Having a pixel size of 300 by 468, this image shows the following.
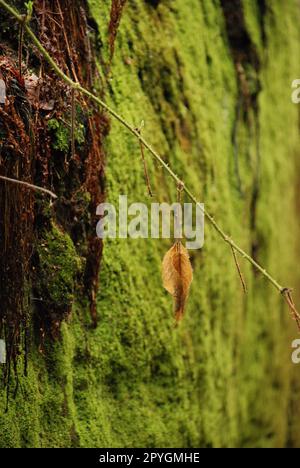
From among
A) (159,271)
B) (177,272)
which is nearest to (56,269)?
(177,272)

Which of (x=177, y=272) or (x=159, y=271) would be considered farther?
(x=159, y=271)

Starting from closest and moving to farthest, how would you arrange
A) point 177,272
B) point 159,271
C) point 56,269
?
point 177,272 → point 56,269 → point 159,271

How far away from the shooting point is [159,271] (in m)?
2.26

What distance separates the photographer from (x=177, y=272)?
1560mm

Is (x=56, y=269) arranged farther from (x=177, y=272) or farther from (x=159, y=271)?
(x=159, y=271)

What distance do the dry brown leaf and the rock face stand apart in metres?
0.31

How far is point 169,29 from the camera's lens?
8.07 feet

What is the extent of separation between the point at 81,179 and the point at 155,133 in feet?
1.80

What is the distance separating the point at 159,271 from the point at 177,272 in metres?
0.71

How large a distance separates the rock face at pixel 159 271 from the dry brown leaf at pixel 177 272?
1.02 feet

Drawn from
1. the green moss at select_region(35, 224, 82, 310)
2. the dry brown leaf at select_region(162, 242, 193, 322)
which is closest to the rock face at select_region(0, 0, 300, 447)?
the green moss at select_region(35, 224, 82, 310)

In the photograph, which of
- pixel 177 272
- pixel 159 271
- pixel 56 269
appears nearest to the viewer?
pixel 177 272

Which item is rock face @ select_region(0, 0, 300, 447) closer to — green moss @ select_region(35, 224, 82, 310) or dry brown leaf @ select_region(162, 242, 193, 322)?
green moss @ select_region(35, 224, 82, 310)

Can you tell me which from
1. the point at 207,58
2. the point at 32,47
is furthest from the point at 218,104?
the point at 32,47
